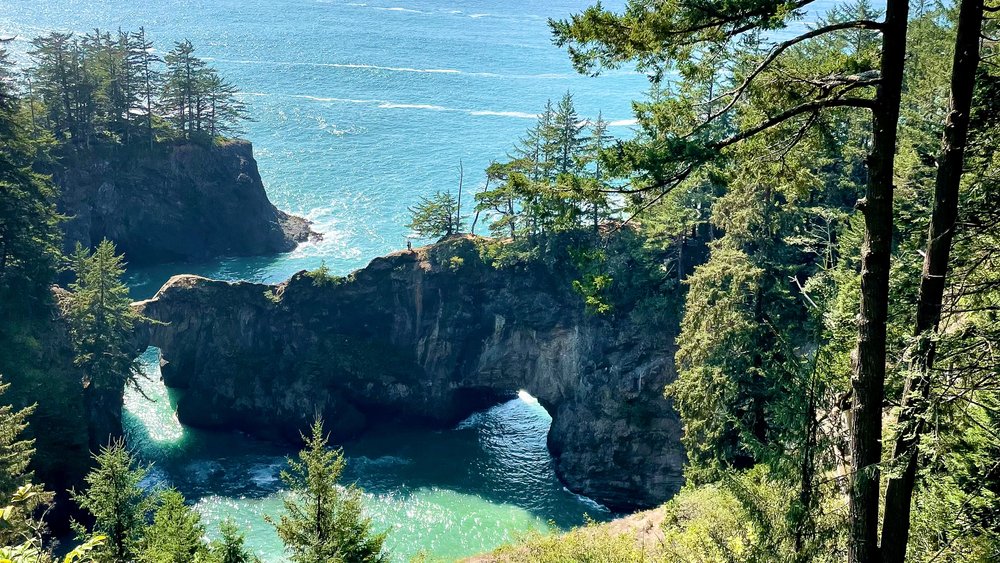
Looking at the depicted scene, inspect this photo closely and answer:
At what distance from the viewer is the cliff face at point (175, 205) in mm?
74188

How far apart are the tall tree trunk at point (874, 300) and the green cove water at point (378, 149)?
730 inches

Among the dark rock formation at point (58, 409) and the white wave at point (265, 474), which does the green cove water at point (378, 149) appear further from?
the dark rock formation at point (58, 409)

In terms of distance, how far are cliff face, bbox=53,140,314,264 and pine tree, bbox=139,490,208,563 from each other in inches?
2134

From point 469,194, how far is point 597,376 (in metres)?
39.2

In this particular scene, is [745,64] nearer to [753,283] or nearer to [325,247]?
[753,283]

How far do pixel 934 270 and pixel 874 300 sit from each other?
864 millimetres

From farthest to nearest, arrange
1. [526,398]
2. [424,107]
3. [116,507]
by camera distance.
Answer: [424,107] → [526,398] → [116,507]

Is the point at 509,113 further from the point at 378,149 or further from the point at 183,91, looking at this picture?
the point at 183,91

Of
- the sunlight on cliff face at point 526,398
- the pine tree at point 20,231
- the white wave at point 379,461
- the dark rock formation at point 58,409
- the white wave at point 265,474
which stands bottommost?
the white wave at point 265,474

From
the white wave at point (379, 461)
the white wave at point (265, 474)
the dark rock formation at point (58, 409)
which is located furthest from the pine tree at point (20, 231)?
the white wave at point (379, 461)

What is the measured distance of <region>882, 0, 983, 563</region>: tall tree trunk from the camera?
934cm

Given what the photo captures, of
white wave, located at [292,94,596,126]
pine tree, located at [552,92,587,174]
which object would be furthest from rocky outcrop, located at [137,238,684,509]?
white wave, located at [292,94,596,126]

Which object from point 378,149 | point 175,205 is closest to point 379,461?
Answer: point 175,205

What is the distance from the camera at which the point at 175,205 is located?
3115 inches
